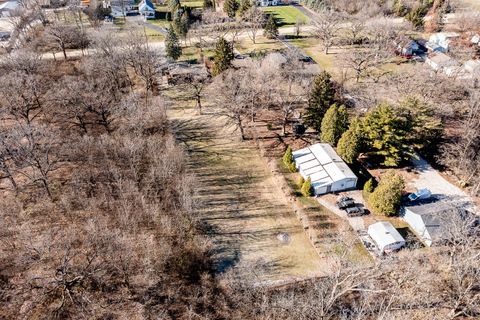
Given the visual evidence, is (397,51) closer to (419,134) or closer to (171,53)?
(419,134)

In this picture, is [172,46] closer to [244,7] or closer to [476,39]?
[244,7]

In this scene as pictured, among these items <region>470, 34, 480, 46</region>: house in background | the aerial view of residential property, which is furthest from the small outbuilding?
<region>470, 34, 480, 46</region>: house in background

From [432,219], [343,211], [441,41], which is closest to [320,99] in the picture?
[343,211]

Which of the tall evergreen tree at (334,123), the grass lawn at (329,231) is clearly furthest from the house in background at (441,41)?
the grass lawn at (329,231)

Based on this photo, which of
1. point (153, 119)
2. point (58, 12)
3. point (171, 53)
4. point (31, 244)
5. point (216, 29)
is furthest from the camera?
point (58, 12)

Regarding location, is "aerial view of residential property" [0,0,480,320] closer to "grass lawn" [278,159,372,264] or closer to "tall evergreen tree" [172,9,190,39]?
"grass lawn" [278,159,372,264]

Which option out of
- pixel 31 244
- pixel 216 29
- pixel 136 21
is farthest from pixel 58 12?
pixel 31 244

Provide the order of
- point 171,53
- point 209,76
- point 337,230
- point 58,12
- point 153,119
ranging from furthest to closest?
point 58,12 < point 171,53 < point 209,76 < point 153,119 < point 337,230
